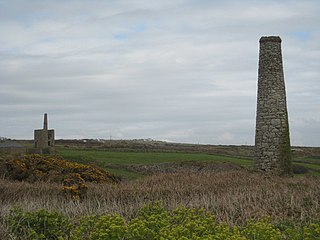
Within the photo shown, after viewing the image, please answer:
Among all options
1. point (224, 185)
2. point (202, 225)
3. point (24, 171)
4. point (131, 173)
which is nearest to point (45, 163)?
point (24, 171)

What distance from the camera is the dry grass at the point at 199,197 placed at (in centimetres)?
1066

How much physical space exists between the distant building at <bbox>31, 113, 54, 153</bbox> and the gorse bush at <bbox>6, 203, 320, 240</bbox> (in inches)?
957

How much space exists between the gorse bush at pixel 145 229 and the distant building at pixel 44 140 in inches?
957

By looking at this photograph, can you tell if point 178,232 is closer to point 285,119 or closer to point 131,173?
point 285,119

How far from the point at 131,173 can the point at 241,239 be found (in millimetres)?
18920

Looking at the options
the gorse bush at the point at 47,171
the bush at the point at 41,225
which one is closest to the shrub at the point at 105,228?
the bush at the point at 41,225

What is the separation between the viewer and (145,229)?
20.4 feet

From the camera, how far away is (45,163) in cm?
2080

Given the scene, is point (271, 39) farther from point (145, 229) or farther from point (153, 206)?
point (145, 229)

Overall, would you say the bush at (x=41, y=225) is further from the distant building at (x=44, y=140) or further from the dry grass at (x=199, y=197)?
the distant building at (x=44, y=140)

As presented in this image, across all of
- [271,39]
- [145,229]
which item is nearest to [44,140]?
[271,39]

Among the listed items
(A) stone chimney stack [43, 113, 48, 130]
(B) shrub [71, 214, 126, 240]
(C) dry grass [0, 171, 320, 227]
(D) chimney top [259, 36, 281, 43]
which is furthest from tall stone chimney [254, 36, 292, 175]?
(A) stone chimney stack [43, 113, 48, 130]

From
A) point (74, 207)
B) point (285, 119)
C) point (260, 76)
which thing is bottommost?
point (74, 207)

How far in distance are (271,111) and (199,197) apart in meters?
9.33
